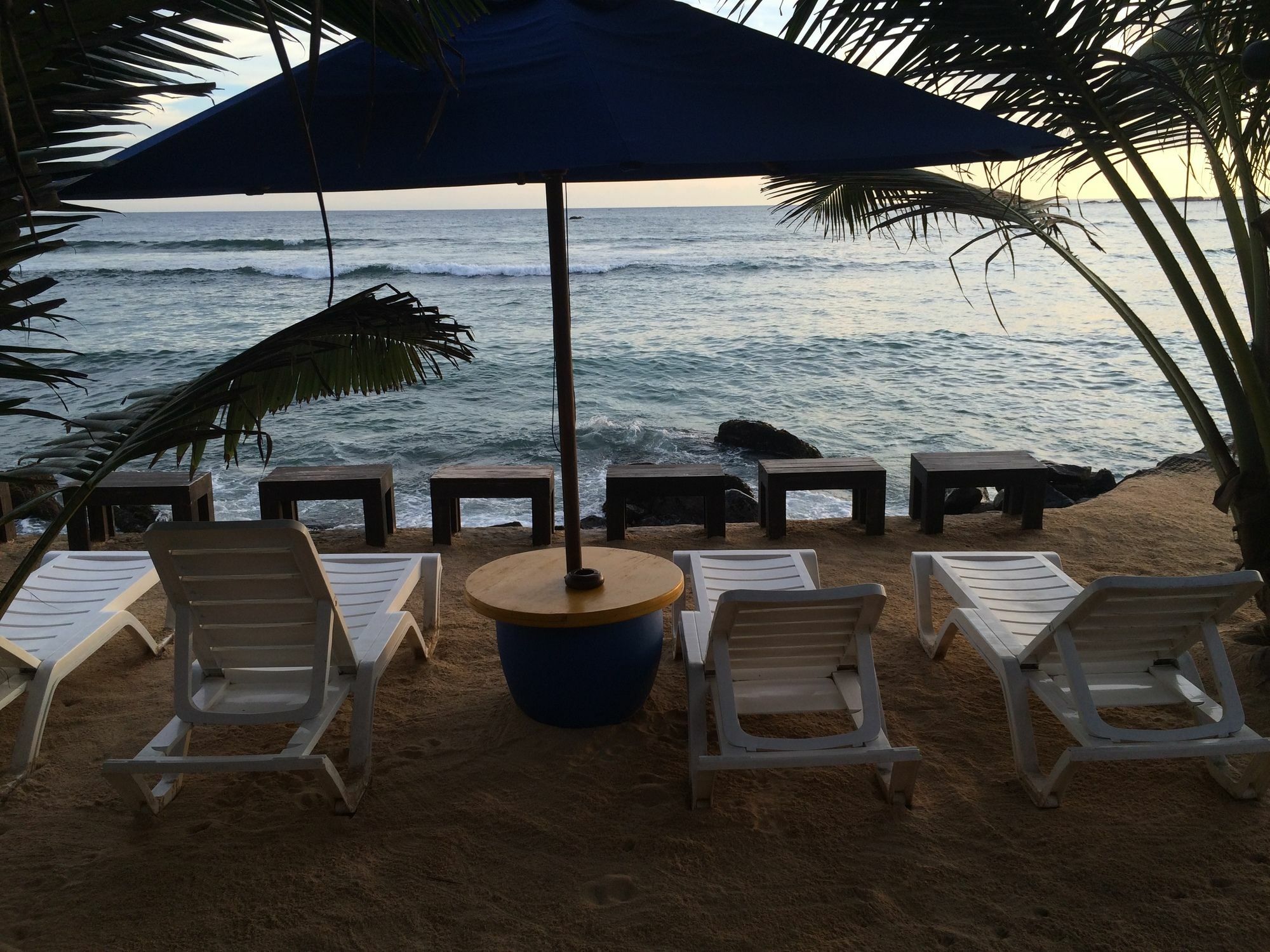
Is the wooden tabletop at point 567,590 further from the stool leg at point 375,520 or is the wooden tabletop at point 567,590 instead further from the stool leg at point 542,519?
the stool leg at point 375,520

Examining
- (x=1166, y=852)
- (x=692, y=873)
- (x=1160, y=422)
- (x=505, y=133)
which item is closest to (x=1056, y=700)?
(x=1166, y=852)

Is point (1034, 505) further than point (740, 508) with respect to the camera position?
No

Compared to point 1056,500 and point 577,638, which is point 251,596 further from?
point 1056,500

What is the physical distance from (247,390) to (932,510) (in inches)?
182

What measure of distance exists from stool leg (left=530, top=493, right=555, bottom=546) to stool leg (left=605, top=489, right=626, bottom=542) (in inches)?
14.8

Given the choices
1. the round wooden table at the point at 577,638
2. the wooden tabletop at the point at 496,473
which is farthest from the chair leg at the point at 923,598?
the wooden tabletop at the point at 496,473

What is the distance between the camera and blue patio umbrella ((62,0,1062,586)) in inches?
98.3

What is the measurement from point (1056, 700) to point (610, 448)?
32.5 feet

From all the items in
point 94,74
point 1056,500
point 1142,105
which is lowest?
point 1056,500

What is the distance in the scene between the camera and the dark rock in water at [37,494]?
2.53 m

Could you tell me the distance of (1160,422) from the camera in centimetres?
1395

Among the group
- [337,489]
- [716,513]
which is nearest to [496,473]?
[337,489]

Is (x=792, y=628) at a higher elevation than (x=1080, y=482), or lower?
higher

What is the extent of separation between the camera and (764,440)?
11953mm
